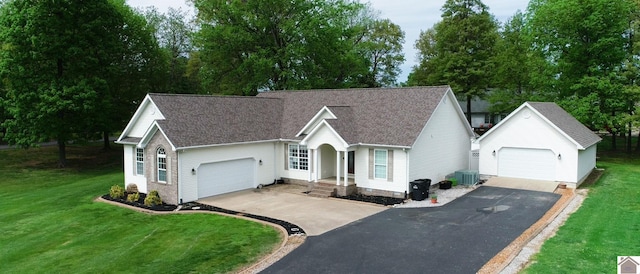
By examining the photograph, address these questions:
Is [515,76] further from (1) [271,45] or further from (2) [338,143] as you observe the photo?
(2) [338,143]

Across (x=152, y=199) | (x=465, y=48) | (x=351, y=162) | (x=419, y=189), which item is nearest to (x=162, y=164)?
(x=152, y=199)

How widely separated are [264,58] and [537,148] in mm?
22467

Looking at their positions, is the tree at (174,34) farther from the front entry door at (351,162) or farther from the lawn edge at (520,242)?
the lawn edge at (520,242)

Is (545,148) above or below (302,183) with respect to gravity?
above

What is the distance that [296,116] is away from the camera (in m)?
27.0

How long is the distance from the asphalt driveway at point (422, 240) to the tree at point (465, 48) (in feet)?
87.7

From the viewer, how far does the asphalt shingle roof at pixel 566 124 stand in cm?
2391

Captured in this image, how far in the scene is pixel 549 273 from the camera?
11.4 m

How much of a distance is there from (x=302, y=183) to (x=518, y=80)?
25.5 meters

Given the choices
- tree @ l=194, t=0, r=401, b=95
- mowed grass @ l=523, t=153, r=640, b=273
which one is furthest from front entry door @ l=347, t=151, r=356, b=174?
tree @ l=194, t=0, r=401, b=95

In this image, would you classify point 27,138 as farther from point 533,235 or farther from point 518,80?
point 518,80

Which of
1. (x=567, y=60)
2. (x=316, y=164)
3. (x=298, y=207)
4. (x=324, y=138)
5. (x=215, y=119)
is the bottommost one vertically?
(x=298, y=207)

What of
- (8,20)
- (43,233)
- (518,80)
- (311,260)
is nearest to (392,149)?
(311,260)

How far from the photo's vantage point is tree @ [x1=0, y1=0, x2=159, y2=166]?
32719 mm
